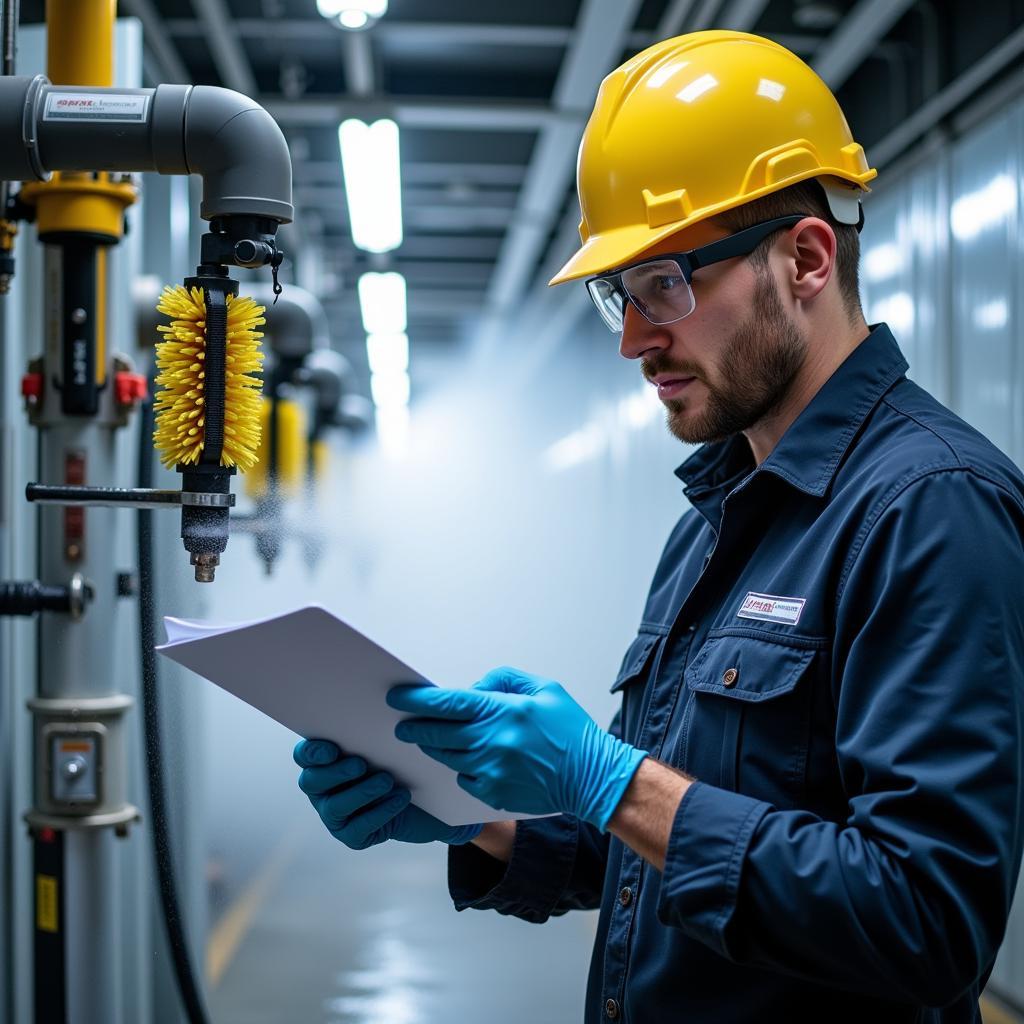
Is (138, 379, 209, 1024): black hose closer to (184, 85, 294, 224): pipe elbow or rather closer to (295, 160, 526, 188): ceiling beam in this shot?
(184, 85, 294, 224): pipe elbow

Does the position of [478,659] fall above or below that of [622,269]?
below

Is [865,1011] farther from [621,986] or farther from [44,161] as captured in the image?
[44,161]

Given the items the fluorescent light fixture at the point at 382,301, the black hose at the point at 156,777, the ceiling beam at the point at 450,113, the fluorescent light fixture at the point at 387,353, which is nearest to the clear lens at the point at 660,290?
the black hose at the point at 156,777

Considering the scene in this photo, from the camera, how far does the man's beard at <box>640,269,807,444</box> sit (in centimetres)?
115

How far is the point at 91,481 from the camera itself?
1666 millimetres

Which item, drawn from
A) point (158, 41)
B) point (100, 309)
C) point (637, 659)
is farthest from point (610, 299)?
point (158, 41)

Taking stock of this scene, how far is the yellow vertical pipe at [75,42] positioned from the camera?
1.38 m

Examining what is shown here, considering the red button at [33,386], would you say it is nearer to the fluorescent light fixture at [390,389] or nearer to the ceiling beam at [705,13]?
the ceiling beam at [705,13]

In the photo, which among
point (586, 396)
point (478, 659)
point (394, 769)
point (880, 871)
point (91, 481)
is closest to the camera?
point (880, 871)

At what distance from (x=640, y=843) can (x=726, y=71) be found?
2.58ft

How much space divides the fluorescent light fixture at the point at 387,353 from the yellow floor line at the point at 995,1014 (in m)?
5.07

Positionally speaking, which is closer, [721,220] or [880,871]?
[880,871]

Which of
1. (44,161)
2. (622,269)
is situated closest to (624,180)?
(622,269)

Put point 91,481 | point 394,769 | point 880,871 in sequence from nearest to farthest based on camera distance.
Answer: point 880,871
point 394,769
point 91,481
